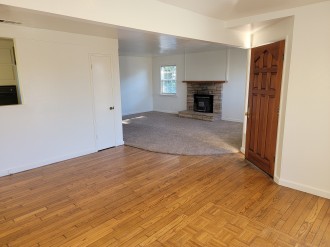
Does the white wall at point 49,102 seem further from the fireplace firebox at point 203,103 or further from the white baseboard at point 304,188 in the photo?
the fireplace firebox at point 203,103

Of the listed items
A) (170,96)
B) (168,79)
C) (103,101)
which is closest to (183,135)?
(103,101)

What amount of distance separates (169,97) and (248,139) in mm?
5796

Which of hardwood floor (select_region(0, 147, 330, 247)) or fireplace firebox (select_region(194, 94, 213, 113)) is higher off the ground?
fireplace firebox (select_region(194, 94, 213, 113))

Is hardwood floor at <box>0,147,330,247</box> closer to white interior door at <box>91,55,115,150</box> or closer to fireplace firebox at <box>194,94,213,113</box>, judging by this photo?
white interior door at <box>91,55,115,150</box>

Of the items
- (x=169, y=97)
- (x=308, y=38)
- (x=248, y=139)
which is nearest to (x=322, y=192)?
(x=248, y=139)

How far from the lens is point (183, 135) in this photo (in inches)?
235

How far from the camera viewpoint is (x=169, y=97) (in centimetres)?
959

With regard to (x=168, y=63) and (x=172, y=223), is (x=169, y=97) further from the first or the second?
(x=172, y=223)

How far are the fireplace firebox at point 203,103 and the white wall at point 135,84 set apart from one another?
243 cm

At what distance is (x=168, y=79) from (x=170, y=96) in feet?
2.38

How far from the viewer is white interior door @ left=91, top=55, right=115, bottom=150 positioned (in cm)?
464

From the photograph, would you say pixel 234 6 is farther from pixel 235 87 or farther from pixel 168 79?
pixel 168 79

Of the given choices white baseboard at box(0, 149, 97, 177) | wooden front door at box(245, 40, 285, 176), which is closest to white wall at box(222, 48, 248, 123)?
wooden front door at box(245, 40, 285, 176)

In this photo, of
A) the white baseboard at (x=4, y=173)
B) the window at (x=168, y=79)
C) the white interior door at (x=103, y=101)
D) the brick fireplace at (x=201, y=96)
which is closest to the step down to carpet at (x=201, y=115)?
the brick fireplace at (x=201, y=96)
